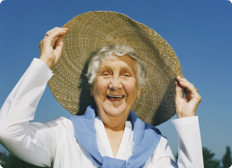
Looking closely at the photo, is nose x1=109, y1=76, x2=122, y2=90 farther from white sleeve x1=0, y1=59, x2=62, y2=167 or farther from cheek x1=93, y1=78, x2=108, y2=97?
white sleeve x1=0, y1=59, x2=62, y2=167

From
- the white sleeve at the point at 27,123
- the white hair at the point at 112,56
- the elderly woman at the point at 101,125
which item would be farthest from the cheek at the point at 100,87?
the white sleeve at the point at 27,123

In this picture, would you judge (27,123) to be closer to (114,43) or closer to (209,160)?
(114,43)

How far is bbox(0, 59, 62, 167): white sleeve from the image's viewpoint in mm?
1565

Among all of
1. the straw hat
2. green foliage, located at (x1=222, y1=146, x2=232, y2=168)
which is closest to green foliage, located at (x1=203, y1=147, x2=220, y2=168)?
green foliage, located at (x1=222, y1=146, x2=232, y2=168)

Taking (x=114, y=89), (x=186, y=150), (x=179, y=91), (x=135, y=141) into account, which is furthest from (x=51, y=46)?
→ (x=186, y=150)

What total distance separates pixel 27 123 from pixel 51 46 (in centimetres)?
75

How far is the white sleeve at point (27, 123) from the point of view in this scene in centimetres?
157

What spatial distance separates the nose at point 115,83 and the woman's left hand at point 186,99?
69cm

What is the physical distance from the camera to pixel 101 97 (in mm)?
2330

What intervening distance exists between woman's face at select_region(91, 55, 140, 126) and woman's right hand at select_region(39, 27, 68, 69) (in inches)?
20.8

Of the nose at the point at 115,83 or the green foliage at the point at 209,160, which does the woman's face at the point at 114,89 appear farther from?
the green foliage at the point at 209,160

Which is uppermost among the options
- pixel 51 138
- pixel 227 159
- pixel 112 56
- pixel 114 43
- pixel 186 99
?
pixel 114 43

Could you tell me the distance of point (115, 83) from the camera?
2.24 meters

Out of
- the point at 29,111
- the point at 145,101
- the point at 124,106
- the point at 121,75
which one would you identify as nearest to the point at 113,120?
the point at 124,106
